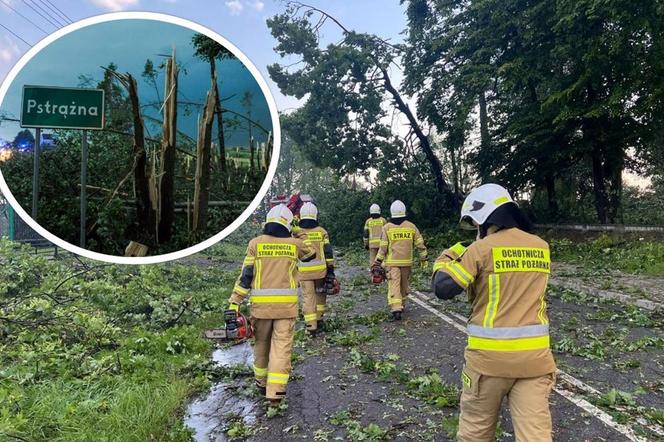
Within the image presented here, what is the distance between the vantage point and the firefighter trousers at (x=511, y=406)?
3.04 m

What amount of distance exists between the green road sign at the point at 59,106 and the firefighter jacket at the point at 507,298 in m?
2.38

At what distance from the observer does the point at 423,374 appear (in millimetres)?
5582

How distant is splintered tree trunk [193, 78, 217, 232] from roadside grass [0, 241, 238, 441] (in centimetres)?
166

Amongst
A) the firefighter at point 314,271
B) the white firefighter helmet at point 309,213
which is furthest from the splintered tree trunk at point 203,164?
the white firefighter helmet at point 309,213

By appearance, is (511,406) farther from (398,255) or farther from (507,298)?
(398,255)

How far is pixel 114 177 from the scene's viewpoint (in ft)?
4.59

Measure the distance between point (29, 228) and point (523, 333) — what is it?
267 cm

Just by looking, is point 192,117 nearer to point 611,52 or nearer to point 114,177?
point 114,177

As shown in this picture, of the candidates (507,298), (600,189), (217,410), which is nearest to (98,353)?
(217,410)

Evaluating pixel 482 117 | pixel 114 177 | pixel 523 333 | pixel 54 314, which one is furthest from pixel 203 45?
pixel 482 117

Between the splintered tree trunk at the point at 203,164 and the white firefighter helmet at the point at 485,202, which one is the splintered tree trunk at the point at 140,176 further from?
the white firefighter helmet at the point at 485,202

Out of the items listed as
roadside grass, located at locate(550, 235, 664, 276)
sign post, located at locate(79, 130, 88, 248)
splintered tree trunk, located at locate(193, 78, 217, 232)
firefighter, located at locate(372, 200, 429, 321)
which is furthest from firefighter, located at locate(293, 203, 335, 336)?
roadside grass, located at locate(550, 235, 664, 276)

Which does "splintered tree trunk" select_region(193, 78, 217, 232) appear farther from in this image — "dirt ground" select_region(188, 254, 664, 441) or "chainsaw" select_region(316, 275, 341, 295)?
"chainsaw" select_region(316, 275, 341, 295)

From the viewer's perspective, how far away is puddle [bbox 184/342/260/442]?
432 centimetres
